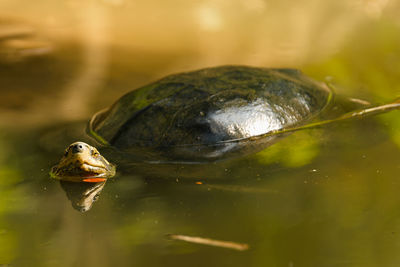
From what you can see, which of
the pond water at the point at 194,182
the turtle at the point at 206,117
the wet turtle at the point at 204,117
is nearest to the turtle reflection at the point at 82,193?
the pond water at the point at 194,182

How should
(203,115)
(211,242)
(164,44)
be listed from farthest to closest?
(164,44) → (203,115) → (211,242)

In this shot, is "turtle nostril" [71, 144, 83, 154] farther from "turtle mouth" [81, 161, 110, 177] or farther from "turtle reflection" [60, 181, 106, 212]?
"turtle reflection" [60, 181, 106, 212]

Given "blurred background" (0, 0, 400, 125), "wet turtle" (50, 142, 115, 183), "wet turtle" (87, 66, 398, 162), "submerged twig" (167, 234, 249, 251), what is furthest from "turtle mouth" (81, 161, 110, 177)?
"blurred background" (0, 0, 400, 125)

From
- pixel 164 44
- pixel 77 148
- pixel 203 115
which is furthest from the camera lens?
pixel 164 44

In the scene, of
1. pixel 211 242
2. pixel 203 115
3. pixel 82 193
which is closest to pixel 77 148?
pixel 82 193

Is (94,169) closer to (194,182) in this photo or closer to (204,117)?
(194,182)

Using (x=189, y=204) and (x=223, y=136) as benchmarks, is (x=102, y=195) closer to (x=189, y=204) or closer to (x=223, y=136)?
(x=189, y=204)
